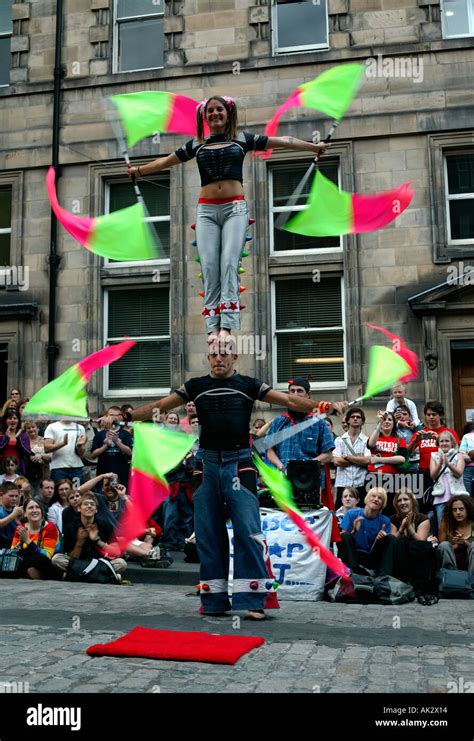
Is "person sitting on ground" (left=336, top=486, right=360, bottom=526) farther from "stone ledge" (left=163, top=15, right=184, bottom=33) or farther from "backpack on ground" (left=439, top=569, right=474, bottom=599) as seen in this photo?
"stone ledge" (left=163, top=15, right=184, bottom=33)

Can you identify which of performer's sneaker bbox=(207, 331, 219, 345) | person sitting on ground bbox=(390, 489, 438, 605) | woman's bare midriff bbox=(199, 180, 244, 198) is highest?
woman's bare midriff bbox=(199, 180, 244, 198)

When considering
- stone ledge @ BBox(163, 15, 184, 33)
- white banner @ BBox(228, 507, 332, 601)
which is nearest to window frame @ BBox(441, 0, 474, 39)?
stone ledge @ BBox(163, 15, 184, 33)

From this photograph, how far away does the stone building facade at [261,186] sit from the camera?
14961mm

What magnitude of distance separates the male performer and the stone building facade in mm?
7572

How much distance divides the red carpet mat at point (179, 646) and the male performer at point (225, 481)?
0.98 m

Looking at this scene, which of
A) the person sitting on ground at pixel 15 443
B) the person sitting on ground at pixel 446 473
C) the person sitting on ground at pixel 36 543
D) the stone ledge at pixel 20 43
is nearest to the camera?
the person sitting on ground at pixel 36 543

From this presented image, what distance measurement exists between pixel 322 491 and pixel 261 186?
26.8 ft

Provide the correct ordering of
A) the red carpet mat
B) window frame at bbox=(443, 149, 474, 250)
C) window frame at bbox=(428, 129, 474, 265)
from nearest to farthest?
1. the red carpet mat
2. window frame at bbox=(428, 129, 474, 265)
3. window frame at bbox=(443, 149, 474, 250)

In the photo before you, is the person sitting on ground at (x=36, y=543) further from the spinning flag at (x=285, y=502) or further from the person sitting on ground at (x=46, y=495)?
the spinning flag at (x=285, y=502)

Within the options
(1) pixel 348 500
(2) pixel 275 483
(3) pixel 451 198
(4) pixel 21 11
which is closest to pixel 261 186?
(3) pixel 451 198

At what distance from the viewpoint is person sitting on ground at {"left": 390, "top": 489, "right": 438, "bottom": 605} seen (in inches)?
338

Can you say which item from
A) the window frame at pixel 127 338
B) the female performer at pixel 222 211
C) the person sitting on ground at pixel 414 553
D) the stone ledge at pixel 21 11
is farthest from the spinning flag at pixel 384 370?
the stone ledge at pixel 21 11

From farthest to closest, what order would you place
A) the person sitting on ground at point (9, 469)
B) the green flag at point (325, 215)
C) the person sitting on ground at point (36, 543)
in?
the person sitting on ground at point (9, 469) < the person sitting on ground at point (36, 543) < the green flag at point (325, 215)
